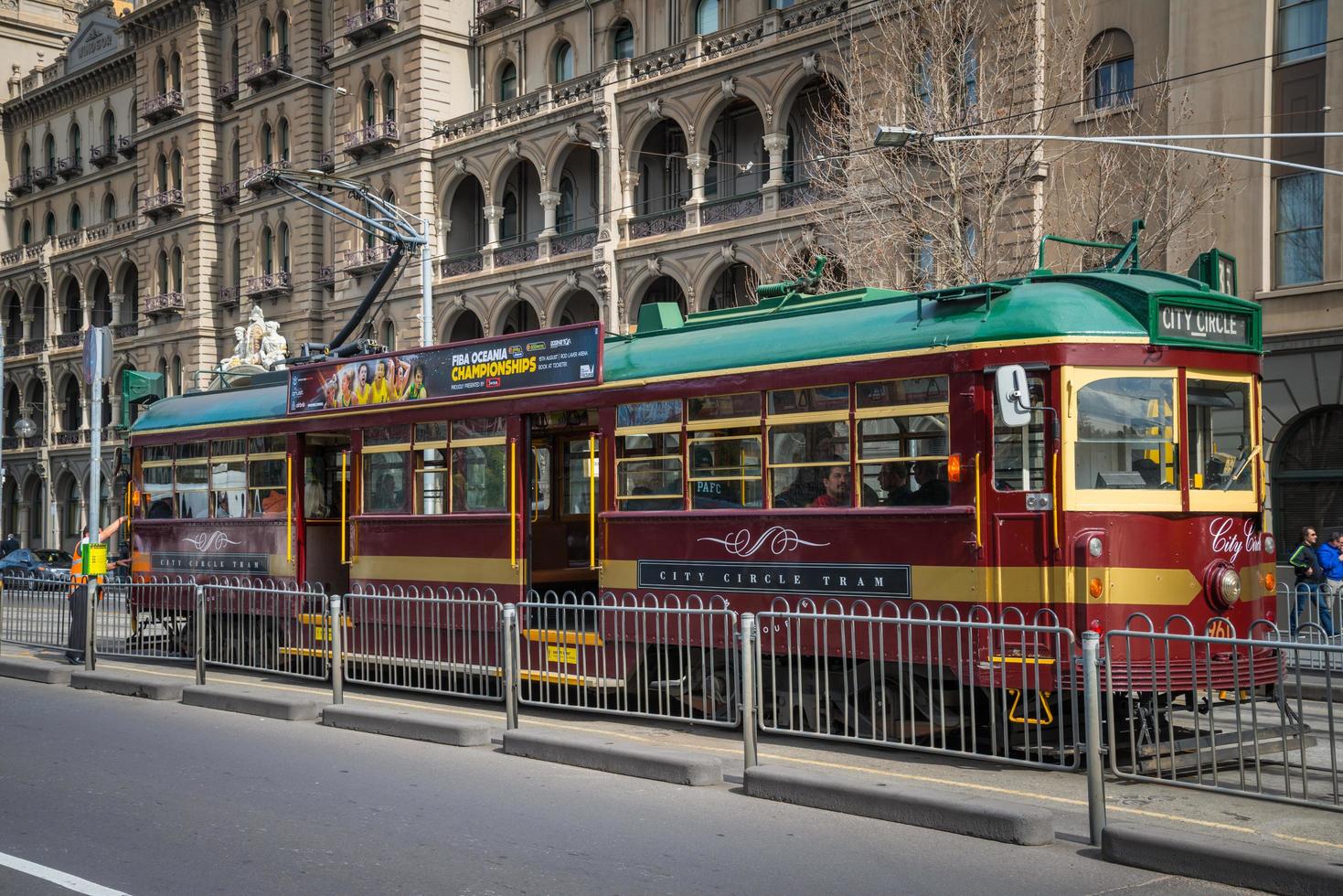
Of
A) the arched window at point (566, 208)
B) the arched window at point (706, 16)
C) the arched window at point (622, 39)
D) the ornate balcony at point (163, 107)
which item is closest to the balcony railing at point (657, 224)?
the arched window at point (566, 208)

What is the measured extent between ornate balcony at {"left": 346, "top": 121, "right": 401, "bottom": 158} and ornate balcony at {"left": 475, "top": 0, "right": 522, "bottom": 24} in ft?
13.5

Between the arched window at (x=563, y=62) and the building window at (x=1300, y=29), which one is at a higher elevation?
the arched window at (x=563, y=62)

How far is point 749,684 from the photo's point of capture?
9.91 meters

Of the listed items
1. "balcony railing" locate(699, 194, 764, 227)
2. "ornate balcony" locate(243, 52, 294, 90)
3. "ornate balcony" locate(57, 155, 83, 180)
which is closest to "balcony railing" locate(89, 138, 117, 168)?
"ornate balcony" locate(57, 155, 83, 180)

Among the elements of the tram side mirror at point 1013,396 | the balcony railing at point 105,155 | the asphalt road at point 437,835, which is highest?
the balcony railing at point 105,155

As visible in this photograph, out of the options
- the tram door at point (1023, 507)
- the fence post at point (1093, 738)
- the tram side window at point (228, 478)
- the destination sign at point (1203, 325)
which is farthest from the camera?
the tram side window at point (228, 478)

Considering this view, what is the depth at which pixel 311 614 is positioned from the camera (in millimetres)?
14500

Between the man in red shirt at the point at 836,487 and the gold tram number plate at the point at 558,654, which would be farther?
the gold tram number plate at the point at 558,654

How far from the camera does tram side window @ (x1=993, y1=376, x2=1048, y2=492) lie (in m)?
10.9

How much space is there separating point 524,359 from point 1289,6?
16.5 m

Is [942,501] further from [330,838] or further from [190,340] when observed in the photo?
[190,340]

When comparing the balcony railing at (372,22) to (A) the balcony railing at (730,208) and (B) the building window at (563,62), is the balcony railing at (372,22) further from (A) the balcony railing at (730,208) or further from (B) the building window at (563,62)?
(A) the balcony railing at (730,208)

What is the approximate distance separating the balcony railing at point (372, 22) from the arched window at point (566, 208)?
8227mm

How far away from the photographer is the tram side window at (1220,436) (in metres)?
11.0
